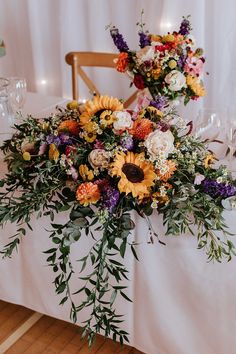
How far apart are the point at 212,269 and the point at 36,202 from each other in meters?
0.46

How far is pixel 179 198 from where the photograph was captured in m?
0.98

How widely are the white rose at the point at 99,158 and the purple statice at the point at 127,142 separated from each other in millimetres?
45

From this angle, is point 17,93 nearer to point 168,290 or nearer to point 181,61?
point 181,61

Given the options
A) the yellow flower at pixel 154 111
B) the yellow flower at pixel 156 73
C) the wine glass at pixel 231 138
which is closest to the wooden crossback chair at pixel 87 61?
the yellow flower at pixel 156 73

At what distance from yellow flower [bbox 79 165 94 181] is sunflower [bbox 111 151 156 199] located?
0.19 ft

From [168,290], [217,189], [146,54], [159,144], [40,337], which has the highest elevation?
[146,54]

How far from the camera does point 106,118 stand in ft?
3.30

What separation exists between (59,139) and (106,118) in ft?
0.42

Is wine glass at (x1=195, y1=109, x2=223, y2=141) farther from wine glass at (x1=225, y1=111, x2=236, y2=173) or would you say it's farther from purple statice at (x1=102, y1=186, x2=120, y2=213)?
purple statice at (x1=102, y1=186, x2=120, y2=213)

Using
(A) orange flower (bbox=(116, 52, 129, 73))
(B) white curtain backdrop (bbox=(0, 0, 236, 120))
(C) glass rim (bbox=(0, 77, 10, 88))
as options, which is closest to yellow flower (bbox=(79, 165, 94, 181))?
(A) orange flower (bbox=(116, 52, 129, 73))

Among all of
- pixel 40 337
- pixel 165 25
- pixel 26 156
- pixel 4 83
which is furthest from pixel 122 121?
pixel 165 25

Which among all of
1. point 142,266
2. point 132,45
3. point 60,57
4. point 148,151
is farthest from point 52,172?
point 60,57

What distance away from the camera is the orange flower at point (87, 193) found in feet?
3.16

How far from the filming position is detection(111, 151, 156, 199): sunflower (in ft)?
3.08
